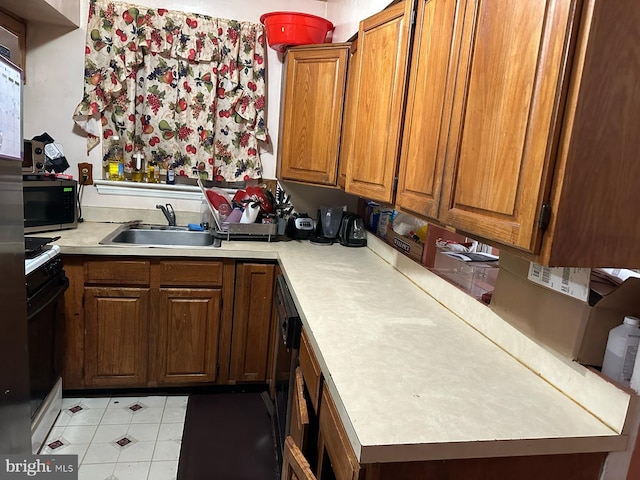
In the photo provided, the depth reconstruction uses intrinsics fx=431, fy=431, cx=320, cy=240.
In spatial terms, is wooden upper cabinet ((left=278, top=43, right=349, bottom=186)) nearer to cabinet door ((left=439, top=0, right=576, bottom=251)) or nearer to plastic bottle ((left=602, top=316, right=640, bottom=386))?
cabinet door ((left=439, top=0, right=576, bottom=251))

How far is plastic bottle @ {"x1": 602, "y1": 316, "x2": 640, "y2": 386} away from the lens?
924mm

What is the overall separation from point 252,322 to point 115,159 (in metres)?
1.32

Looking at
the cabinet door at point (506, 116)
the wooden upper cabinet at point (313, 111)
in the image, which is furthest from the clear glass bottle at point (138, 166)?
the cabinet door at point (506, 116)

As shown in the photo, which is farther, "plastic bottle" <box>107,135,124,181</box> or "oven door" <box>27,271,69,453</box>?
"plastic bottle" <box>107,135,124,181</box>

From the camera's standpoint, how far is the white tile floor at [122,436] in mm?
1783

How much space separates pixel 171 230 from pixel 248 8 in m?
1.48

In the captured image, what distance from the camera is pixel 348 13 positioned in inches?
95.0

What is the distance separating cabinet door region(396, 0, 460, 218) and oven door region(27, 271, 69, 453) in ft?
4.83

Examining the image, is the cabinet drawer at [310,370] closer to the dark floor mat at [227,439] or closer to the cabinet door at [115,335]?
the dark floor mat at [227,439]

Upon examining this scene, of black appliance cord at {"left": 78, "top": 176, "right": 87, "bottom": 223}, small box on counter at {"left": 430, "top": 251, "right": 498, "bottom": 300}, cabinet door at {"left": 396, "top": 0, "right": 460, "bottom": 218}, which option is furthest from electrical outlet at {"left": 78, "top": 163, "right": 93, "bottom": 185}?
small box on counter at {"left": 430, "top": 251, "right": 498, "bottom": 300}

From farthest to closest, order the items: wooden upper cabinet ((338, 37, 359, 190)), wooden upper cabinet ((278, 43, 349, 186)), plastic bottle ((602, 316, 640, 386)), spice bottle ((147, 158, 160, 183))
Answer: spice bottle ((147, 158, 160, 183)), wooden upper cabinet ((278, 43, 349, 186)), wooden upper cabinet ((338, 37, 359, 190)), plastic bottle ((602, 316, 640, 386))

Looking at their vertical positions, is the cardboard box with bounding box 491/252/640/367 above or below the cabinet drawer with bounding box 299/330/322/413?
above

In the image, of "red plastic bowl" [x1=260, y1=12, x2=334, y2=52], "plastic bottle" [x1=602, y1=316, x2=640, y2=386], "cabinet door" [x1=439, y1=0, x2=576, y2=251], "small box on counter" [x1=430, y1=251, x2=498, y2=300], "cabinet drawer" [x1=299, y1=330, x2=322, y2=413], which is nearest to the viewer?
"cabinet door" [x1=439, y1=0, x2=576, y2=251]

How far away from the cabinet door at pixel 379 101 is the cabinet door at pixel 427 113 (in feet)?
0.20
